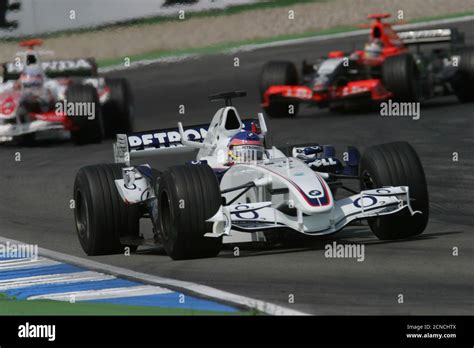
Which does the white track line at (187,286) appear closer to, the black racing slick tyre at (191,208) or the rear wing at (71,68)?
the black racing slick tyre at (191,208)

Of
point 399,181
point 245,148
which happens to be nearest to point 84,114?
point 245,148

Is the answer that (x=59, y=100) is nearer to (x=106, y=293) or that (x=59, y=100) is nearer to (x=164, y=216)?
(x=164, y=216)

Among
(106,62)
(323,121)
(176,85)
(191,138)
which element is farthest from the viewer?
(176,85)

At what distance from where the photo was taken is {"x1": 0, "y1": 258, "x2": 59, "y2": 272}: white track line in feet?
39.6

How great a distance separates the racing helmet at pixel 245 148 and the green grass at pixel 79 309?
11.2ft

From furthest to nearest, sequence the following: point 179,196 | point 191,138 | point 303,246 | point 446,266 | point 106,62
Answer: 1. point 106,62
2. point 191,138
3. point 303,246
4. point 179,196
5. point 446,266

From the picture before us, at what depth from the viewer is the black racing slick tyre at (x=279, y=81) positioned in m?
25.3

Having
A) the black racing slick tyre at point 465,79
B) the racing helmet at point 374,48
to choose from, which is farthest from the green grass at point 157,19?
the black racing slick tyre at point 465,79

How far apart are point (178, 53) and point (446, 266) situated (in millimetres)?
20929

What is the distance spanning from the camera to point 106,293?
9.86m

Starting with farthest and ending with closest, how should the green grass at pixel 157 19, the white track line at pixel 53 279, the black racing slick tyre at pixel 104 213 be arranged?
the green grass at pixel 157 19 → the black racing slick tyre at pixel 104 213 → the white track line at pixel 53 279
